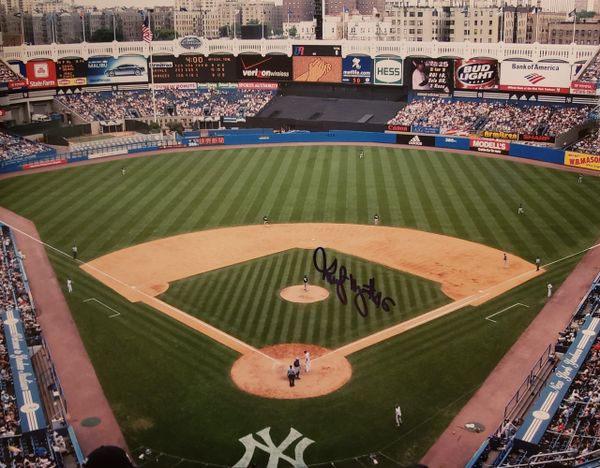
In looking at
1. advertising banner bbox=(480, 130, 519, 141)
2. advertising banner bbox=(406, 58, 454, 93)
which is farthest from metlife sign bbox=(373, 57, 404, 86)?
advertising banner bbox=(480, 130, 519, 141)

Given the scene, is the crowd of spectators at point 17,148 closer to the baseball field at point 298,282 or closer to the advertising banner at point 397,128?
the baseball field at point 298,282

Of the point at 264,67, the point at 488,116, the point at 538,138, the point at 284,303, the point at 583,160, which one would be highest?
the point at 264,67

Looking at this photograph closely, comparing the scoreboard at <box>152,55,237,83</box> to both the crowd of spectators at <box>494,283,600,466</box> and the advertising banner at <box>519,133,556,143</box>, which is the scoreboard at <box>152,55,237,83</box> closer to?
the advertising banner at <box>519,133,556,143</box>

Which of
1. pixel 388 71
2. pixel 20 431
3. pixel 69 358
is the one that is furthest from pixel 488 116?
pixel 20 431

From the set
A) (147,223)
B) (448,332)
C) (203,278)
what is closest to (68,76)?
(147,223)

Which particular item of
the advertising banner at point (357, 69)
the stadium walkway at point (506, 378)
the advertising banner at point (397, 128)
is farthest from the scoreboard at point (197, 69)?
the stadium walkway at point (506, 378)

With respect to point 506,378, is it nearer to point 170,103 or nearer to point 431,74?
point 431,74
